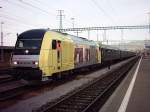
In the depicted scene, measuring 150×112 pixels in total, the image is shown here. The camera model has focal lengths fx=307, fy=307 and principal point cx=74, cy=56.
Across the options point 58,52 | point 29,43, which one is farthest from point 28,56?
point 58,52

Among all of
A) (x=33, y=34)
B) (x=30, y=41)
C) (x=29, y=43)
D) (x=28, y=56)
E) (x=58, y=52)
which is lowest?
(x=28, y=56)

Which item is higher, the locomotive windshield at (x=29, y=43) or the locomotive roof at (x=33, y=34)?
the locomotive roof at (x=33, y=34)

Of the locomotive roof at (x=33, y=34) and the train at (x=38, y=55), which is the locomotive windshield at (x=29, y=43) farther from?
the locomotive roof at (x=33, y=34)

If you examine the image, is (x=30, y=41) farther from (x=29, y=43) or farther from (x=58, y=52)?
(x=58, y=52)

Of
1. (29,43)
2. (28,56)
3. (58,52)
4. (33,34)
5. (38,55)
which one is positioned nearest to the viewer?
(38,55)

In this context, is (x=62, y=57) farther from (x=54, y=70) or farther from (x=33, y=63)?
(x=33, y=63)

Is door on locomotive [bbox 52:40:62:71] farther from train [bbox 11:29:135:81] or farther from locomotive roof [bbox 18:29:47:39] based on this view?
locomotive roof [bbox 18:29:47:39]

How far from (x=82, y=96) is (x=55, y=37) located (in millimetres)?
5397

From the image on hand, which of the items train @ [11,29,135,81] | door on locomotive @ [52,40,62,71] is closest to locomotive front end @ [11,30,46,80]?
train @ [11,29,135,81]

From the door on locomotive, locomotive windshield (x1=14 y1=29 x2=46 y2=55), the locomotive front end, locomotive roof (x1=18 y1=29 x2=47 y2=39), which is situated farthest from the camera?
the door on locomotive

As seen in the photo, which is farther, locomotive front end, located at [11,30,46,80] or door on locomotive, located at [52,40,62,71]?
door on locomotive, located at [52,40,62,71]

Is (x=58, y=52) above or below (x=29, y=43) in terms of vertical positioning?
below

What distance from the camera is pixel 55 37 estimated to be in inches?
703

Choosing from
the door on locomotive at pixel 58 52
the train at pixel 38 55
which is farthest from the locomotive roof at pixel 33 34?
the door on locomotive at pixel 58 52
